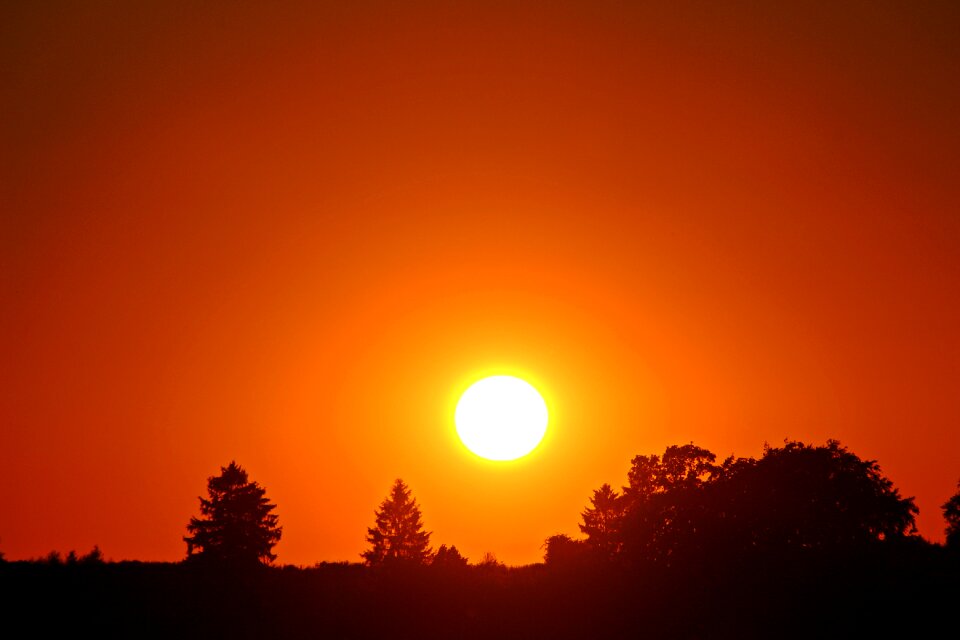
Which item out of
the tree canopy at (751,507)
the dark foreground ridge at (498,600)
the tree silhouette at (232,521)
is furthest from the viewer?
the tree silhouette at (232,521)

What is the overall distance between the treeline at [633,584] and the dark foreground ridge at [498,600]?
83 mm

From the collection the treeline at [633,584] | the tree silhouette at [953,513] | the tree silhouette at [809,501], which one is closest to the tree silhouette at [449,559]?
the treeline at [633,584]

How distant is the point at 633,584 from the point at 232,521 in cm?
3544

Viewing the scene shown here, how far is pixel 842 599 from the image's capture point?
35.4 m

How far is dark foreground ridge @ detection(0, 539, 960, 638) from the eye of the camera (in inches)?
1280

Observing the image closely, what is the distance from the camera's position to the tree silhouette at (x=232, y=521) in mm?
60562

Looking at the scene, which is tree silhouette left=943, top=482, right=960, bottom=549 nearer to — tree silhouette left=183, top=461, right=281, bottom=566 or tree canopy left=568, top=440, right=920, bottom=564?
tree canopy left=568, top=440, right=920, bottom=564

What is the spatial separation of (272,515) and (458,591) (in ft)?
106

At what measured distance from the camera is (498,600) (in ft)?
122

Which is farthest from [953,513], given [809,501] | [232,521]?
[232,521]

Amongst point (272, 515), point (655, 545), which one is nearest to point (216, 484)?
point (272, 515)

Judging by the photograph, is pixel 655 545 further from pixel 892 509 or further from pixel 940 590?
pixel 892 509

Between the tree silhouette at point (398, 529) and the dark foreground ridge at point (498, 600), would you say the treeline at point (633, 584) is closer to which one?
the dark foreground ridge at point (498, 600)

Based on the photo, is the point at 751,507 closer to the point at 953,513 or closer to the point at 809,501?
the point at 809,501
